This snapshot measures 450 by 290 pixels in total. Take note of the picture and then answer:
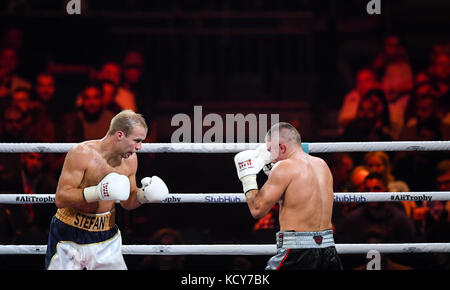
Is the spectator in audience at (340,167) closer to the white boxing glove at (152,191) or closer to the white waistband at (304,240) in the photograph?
the white waistband at (304,240)

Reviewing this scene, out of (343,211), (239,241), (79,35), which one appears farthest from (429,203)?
(79,35)

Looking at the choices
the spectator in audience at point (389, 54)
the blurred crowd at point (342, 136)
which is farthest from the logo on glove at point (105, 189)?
the spectator in audience at point (389, 54)

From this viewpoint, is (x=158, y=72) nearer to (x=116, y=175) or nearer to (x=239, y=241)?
(x=239, y=241)

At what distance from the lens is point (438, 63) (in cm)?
629

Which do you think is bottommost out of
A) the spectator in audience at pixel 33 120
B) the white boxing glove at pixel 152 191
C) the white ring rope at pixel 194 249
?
the white ring rope at pixel 194 249

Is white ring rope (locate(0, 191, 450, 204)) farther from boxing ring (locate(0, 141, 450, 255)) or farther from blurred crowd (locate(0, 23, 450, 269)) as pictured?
blurred crowd (locate(0, 23, 450, 269))

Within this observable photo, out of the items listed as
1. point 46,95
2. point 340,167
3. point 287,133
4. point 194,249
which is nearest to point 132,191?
point 194,249

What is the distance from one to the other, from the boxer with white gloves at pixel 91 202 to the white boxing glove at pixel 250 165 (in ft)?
1.49

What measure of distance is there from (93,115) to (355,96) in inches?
101

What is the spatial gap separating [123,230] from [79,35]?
3058mm

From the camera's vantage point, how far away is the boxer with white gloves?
10.5 ft

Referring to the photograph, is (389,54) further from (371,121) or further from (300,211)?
(300,211)

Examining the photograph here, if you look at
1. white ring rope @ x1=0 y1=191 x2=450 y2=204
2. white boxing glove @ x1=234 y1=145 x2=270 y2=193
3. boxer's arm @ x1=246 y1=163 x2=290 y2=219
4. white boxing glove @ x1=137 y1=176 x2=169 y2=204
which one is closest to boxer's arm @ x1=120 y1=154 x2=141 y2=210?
white boxing glove @ x1=137 y1=176 x2=169 y2=204

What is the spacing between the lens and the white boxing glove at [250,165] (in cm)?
339
